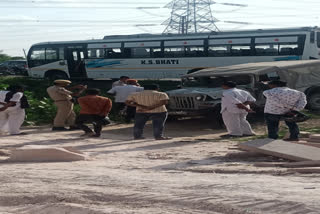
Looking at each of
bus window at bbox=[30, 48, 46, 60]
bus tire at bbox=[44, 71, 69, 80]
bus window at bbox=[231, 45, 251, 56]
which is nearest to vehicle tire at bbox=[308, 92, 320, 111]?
bus window at bbox=[231, 45, 251, 56]

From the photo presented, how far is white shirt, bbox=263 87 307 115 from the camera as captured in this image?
36.3ft

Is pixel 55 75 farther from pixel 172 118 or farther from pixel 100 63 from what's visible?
pixel 172 118

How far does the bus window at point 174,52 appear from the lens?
96.0ft

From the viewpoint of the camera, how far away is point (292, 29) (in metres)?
Result: 26.9

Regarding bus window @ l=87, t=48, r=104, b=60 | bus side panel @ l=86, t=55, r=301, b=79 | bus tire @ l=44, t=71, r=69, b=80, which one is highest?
bus window @ l=87, t=48, r=104, b=60

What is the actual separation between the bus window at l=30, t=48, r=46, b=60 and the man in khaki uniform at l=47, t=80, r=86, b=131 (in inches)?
720

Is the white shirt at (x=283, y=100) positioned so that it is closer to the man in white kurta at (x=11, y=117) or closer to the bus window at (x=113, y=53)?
the man in white kurta at (x=11, y=117)

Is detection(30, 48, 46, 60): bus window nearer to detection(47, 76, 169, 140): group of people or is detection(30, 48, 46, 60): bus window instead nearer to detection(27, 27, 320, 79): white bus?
detection(27, 27, 320, 79): white bus

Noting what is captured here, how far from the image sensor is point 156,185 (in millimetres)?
6992

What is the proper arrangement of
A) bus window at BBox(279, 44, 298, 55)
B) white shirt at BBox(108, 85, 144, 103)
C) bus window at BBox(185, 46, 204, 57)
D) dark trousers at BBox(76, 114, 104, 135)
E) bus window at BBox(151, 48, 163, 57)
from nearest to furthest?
1. dark trousers at BBox(76, 114, 104, 135)
2. white shirt at BBox(108, 85, 144, 103)
3. bus window at BBox(279, 44, 298, 55)
4. bus window at BBox(185, 46, 204, 57)
5. bus window at BBox(151, 48, 163, 57)

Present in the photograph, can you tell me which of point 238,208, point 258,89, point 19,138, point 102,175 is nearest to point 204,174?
point 102,175

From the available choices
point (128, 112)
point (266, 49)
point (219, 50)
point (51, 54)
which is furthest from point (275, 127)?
point (51, 54)

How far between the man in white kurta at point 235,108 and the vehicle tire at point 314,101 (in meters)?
5.49

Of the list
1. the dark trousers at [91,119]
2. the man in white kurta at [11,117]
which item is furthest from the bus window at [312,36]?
the man in white kurta at [11,117]
